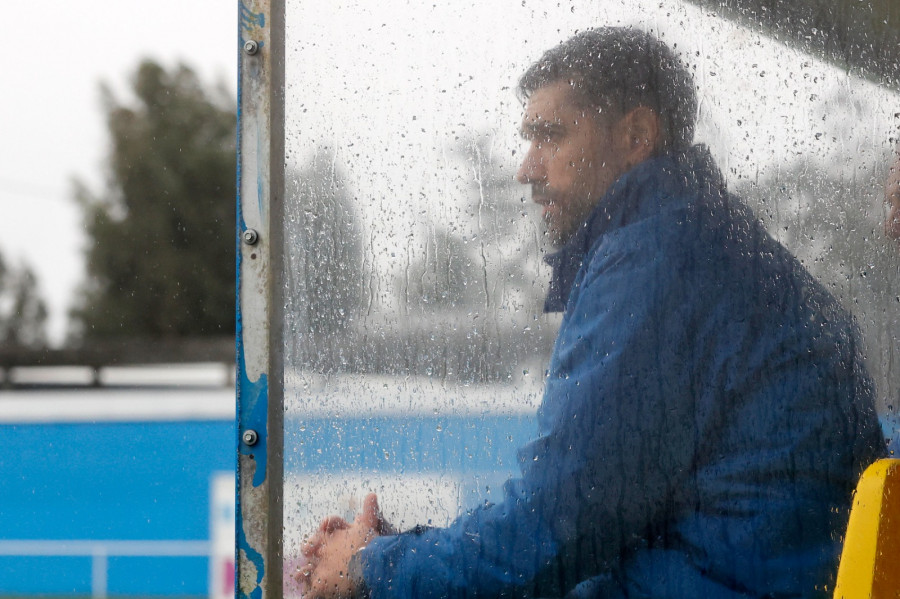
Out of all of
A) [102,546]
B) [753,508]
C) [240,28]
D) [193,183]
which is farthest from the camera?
[193,183]

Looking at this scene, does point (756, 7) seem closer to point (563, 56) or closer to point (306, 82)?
point (563, 56)

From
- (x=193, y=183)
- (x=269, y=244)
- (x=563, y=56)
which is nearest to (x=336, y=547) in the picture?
(x=269, y=244)

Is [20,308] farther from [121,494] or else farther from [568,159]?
[568,159]

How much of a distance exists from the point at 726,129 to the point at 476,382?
1.30ft

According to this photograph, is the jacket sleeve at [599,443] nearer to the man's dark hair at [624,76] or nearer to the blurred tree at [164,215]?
the man's dark hair at [624,76]

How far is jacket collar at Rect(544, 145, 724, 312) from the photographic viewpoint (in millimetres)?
938

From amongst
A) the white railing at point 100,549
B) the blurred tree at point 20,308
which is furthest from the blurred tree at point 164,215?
the white railing at point 100,549

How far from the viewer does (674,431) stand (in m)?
0.92

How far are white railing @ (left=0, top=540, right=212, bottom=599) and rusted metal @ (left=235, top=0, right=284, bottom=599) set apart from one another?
493 cm

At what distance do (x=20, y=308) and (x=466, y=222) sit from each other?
534 cm

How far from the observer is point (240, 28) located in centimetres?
102

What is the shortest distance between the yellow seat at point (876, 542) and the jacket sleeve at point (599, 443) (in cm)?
17

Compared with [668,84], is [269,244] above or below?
below

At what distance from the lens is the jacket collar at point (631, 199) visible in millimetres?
938
